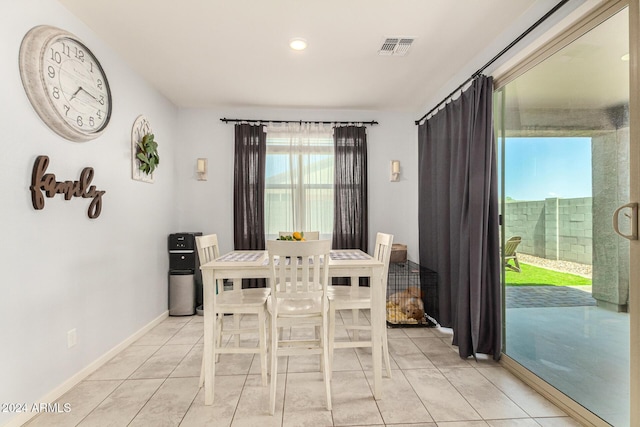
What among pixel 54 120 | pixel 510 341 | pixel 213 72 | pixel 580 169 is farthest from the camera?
pixel 213 72

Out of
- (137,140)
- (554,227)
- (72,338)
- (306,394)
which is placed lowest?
(306,394)

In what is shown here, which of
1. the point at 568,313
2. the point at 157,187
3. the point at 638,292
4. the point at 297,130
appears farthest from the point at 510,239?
the point at 157,187

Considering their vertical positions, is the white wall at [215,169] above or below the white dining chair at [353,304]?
above

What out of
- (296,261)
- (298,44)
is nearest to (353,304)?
(296,261)

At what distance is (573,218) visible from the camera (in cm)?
199

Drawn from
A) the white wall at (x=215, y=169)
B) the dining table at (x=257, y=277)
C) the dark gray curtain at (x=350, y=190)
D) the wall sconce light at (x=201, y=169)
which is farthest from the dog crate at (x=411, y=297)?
the wall sconce light at (x=201, y=169)

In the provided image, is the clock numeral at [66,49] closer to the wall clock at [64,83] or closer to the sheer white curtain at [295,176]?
the wall clock at [64,83]

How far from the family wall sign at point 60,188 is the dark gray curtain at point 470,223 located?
289 centimetres

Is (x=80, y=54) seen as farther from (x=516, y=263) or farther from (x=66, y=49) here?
(x=516, y=263)

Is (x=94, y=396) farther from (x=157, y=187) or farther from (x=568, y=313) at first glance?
(x=568, y=313)

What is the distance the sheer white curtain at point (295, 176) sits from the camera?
447cm

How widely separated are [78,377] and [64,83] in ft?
6.50

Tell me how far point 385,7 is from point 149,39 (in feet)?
5.97

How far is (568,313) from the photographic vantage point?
2.07m
